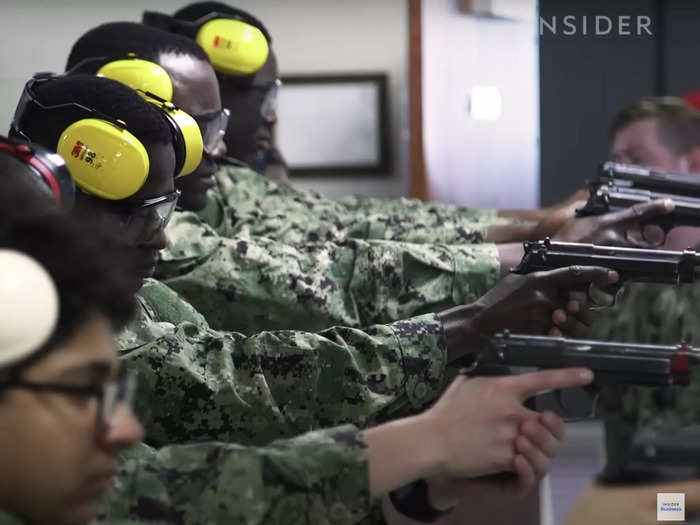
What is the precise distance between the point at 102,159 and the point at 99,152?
0.5 inches

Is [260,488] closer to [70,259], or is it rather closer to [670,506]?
[70,259]

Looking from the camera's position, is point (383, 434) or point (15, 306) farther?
point (383, 434)

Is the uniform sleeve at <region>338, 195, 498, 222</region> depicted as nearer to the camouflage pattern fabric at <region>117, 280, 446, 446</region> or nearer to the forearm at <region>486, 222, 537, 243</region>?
the forearm at <region>486, 222, 537, 243</region>

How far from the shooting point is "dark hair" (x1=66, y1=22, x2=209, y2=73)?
3037 mm

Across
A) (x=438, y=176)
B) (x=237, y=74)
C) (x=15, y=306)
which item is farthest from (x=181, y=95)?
(x=438, y=176)

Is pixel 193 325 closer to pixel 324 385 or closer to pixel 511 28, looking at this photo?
pixel 324 385

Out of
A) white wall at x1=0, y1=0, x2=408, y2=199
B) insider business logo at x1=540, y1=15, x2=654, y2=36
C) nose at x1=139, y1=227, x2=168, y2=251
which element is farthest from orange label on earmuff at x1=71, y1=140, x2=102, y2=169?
white wall at x1=0, y1=0, x2=408, y2=199

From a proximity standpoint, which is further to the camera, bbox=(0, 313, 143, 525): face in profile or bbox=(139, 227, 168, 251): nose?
bbox=(139, 227, 168, 251): nose

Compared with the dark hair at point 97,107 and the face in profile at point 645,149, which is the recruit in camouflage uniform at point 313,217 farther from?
the dark hair at point 97,107

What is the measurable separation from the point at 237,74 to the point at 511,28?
1824 millimetres

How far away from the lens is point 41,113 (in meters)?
2.29

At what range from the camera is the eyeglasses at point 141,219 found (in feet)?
7.50

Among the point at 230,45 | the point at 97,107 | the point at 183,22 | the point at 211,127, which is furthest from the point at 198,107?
the point at 183,22

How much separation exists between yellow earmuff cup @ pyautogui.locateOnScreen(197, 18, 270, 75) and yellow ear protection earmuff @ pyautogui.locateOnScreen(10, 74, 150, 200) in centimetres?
144
